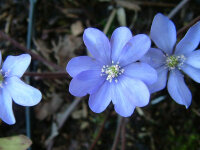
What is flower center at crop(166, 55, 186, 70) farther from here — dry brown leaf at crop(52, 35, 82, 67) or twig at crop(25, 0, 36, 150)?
twig at crop(25, 0, 36, 150)

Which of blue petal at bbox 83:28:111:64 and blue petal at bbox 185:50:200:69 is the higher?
blue petal at bbox 83:28:111:64

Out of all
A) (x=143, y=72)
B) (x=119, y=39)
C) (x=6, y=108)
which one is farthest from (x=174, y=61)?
(x=6, y=108)

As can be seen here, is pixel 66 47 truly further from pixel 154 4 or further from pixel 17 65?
pixel 17 65

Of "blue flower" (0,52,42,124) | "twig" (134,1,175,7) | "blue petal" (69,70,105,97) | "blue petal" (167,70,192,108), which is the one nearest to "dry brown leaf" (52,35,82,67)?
"twig" (134,1,175,7)

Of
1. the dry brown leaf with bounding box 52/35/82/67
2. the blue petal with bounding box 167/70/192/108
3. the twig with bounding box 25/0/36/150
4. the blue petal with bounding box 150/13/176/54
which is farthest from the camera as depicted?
the dry brown leaf with bounding box 52/35/82/67

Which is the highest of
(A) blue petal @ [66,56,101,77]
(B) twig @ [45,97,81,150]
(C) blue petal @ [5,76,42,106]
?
Answer: (A) blue petal @ [66,56,101,77]

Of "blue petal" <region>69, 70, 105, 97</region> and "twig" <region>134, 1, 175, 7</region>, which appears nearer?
"blue petal" <region>69, 70, 105, 97</region>

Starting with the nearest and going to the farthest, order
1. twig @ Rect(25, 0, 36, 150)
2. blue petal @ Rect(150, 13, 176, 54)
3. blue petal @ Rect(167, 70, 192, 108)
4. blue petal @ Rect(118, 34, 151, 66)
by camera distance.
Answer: blue petal @ Rect(118, 34, 151, 66), blue petal @ Rect(150, 13, 176, 54), blue petal @ Rect(167, 70, 192, 108), twig @ Rect(25, 0, 36, 150)
